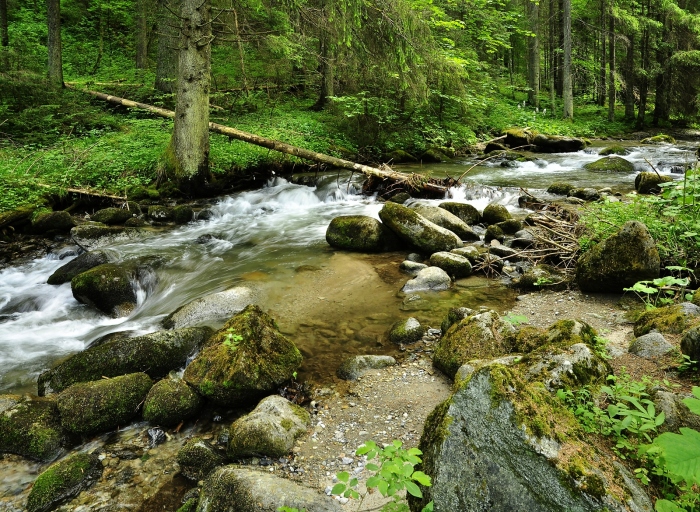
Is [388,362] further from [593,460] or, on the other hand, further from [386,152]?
[386,152]

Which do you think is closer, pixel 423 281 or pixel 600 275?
pixel 600 275

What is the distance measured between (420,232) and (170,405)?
5304 millimetres

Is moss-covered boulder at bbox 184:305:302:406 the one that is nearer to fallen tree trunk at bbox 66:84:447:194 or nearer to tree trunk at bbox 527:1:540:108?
fallen tree trunk at bbox 66:84:447:194

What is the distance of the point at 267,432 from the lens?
3582 millimetres

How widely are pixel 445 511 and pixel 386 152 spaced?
15.0 meters

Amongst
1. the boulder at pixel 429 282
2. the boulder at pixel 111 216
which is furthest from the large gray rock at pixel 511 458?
the boulder at pixel 111 216

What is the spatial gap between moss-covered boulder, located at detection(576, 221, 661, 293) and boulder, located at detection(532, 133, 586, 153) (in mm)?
15743

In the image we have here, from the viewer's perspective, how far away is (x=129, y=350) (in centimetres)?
489

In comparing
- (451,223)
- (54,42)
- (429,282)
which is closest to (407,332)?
(429,282)

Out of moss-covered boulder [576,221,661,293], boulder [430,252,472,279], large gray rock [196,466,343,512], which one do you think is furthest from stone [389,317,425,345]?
large gray rock [196,466,343,512]

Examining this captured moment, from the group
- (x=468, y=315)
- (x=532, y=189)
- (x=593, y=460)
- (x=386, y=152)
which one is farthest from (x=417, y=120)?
(x=593, y=460)

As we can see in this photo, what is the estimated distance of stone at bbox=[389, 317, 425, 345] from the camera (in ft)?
17.4

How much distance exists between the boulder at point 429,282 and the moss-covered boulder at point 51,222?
7.61 m

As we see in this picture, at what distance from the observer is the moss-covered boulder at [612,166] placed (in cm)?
1432
